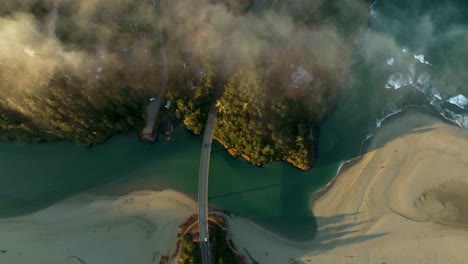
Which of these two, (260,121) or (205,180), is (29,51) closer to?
(205,180)

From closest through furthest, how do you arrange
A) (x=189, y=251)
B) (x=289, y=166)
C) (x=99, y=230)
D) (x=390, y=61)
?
(x=189, y=251), (x=99, y=230), (x=289, y=166), (x=390, y=61)

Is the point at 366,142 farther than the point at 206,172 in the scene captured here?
Yes

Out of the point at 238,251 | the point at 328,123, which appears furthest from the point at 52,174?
the point at 328,123

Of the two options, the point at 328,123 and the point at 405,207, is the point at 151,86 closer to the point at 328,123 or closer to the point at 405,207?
the point at 328,123

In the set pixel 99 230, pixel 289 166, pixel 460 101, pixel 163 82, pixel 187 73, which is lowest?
pixel 99 230

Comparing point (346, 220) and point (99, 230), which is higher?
point (99, 230)

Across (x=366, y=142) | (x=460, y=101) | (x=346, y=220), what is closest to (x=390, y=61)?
(x=460, y=101)
